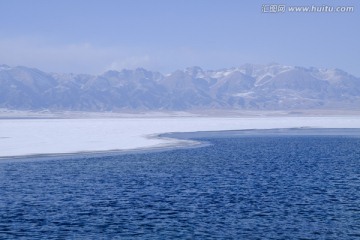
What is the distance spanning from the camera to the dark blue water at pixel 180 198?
2230 centimetres

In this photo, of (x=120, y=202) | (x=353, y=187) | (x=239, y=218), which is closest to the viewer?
(x=239, y=218)

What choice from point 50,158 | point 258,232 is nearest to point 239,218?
point 258,232

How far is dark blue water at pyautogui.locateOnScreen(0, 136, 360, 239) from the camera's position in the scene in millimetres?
22297

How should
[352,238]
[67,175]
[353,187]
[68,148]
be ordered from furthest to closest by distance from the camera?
[68,148] < [67,175] < [353,187] < [352,238]

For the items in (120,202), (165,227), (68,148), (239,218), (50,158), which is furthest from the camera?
(68,148)

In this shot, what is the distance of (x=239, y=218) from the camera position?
2433 centimetres

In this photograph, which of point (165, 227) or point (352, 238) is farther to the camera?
point (165, 227)

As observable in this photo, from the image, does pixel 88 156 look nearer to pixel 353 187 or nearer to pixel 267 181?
pixel 267 181

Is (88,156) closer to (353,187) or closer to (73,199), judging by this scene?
(73,199)

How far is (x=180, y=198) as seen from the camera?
94.7ft

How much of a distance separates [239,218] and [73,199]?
9.11 meters

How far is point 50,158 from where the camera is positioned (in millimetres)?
47281

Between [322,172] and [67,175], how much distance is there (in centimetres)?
1743

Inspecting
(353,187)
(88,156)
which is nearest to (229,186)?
(353,187)
